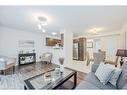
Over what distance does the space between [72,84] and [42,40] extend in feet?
15.0

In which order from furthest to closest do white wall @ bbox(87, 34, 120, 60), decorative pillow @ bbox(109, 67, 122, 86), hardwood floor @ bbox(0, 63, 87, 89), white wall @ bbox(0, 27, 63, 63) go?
white wall @ bbox(87, 34, 120, 60), white wall @ bbox(0, 27, 63, 63), hardwood floor @ bbox(0, 63, 87, 89), decorative pillow @ bbox(109, 67, 122, 86)

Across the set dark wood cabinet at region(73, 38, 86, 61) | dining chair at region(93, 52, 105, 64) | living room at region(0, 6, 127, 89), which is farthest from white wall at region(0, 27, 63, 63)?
dark wood cabinet at region(73, 38, 86, 61)

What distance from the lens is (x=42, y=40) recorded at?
7020 mm

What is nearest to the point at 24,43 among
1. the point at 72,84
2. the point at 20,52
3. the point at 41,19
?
the point at 20,52

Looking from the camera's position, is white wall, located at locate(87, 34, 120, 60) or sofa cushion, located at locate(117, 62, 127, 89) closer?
sofa cushion, located at locate(117, 62, 127, 89)

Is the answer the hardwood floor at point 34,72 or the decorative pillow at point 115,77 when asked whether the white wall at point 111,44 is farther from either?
the decorative pillow at point 115,77

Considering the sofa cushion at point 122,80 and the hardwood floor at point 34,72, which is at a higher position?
the sofa cushion at point 122,80

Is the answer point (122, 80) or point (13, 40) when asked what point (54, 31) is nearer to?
point (13, 40)

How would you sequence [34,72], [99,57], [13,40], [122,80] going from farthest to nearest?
1. [13,40]
2. [99,57]
3. [34,72]
4. [122,80]

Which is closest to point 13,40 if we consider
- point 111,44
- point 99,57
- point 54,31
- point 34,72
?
point 54,31

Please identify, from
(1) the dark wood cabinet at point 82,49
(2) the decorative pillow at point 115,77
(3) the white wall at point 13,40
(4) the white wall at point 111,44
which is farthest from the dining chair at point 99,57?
(1) the dark wood cabinet at point 82,49

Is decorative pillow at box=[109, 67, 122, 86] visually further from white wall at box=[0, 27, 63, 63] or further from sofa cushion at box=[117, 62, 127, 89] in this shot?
white wall at box=[0, 27, 63, 63]

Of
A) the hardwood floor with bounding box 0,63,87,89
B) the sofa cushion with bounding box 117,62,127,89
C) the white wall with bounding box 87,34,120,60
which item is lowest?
the hardwood floor with bounding box 0,63,87,89

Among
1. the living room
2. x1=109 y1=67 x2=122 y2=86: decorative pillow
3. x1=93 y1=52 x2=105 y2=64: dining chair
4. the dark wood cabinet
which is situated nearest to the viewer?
x1=109 y1=67 x2=122 y2=86: decorative pillow
